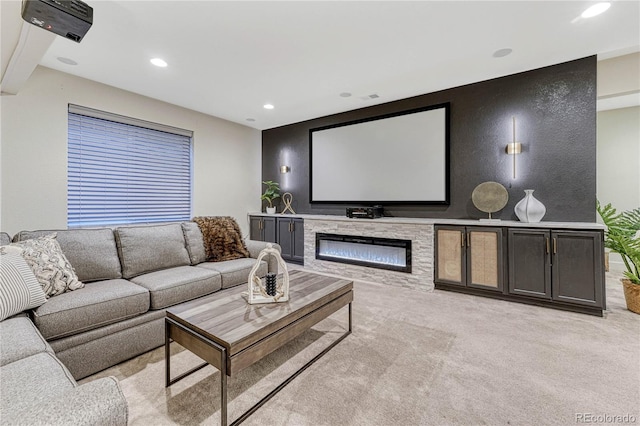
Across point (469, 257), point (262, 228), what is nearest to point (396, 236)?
point (469, 257)

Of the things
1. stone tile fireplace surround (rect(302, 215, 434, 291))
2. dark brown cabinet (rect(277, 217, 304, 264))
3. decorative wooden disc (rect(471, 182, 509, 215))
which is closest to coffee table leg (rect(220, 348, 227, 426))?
stone tile fireplace surround (rect(302, 215, 434, 291))

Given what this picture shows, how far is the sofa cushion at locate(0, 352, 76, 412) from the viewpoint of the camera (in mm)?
930

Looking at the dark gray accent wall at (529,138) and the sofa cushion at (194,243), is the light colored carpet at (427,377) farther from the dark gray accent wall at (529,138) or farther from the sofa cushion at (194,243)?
the dark gray accent wall at (529,138)

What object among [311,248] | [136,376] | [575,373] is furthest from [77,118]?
[575,373]

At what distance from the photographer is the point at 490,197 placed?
3406 millimetres

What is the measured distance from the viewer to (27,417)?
2.20 feet

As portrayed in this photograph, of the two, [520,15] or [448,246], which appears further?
[448,246]

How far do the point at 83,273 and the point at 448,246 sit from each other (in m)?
3.73

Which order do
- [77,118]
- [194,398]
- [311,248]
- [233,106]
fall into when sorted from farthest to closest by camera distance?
[311,248], [233,106], [77,118], [194,398]

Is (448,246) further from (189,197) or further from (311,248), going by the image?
(189,197)

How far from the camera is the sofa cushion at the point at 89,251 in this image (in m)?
2.26

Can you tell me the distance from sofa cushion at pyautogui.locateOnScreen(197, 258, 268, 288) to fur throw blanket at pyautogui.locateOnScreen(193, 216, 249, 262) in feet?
0.42

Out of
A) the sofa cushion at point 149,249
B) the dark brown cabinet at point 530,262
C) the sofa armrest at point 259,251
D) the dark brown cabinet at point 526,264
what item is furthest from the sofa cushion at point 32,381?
the dark brown cabinet at point 530,262

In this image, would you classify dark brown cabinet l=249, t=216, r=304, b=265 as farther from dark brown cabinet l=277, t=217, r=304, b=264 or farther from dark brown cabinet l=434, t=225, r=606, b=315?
dark brown cabinet l=434, t=225, r=606, b=315
